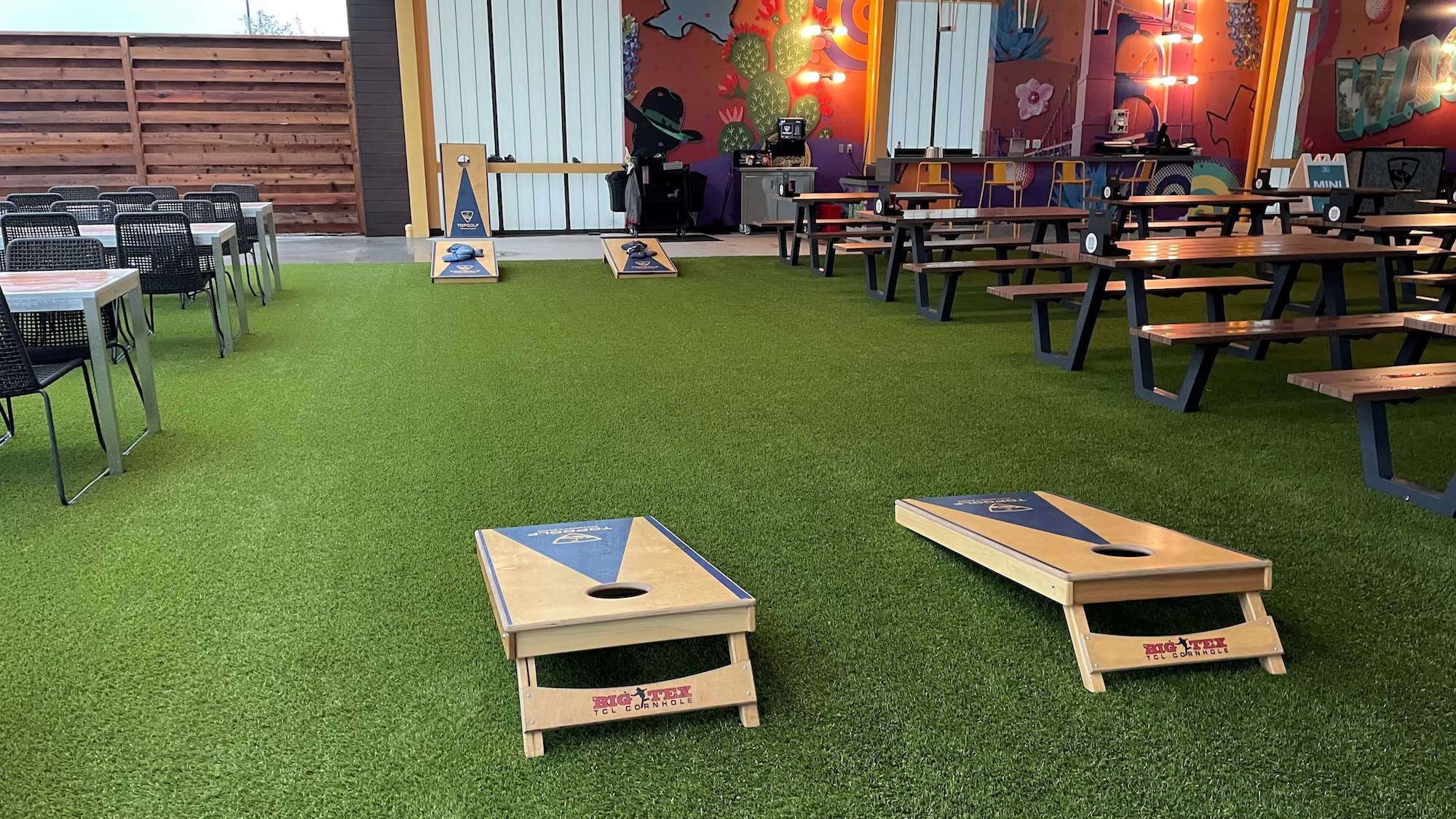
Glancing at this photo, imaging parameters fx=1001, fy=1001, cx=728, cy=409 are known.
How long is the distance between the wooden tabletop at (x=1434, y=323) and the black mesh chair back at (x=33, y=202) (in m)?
7.54

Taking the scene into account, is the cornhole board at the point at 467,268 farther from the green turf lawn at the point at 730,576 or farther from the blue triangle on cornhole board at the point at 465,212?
the green turf lawn at the point at 730,576

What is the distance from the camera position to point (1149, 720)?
2.07m

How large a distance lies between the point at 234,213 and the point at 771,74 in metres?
8.00

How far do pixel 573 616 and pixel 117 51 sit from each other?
1237 cm

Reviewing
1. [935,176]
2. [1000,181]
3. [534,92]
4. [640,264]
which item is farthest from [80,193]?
[1000,181]

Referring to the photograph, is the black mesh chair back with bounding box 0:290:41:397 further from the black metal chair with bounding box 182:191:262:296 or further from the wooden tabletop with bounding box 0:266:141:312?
the black metal chair with bounding box 182:191:262:296

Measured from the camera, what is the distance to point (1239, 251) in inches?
191

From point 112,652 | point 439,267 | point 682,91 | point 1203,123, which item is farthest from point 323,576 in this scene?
point 1203,123

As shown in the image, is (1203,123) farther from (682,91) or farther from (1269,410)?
(1269,410)

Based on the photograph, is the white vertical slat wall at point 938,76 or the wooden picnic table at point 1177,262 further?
the white vertical slat wall at point 938,76

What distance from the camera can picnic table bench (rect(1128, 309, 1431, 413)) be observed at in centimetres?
415

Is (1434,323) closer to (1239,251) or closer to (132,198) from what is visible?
(1239,251)

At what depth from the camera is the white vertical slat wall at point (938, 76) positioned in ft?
44.2

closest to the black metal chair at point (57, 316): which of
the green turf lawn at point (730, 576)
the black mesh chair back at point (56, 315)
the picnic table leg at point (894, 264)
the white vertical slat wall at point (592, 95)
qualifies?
the black mesh chair back at point (56, 315)
